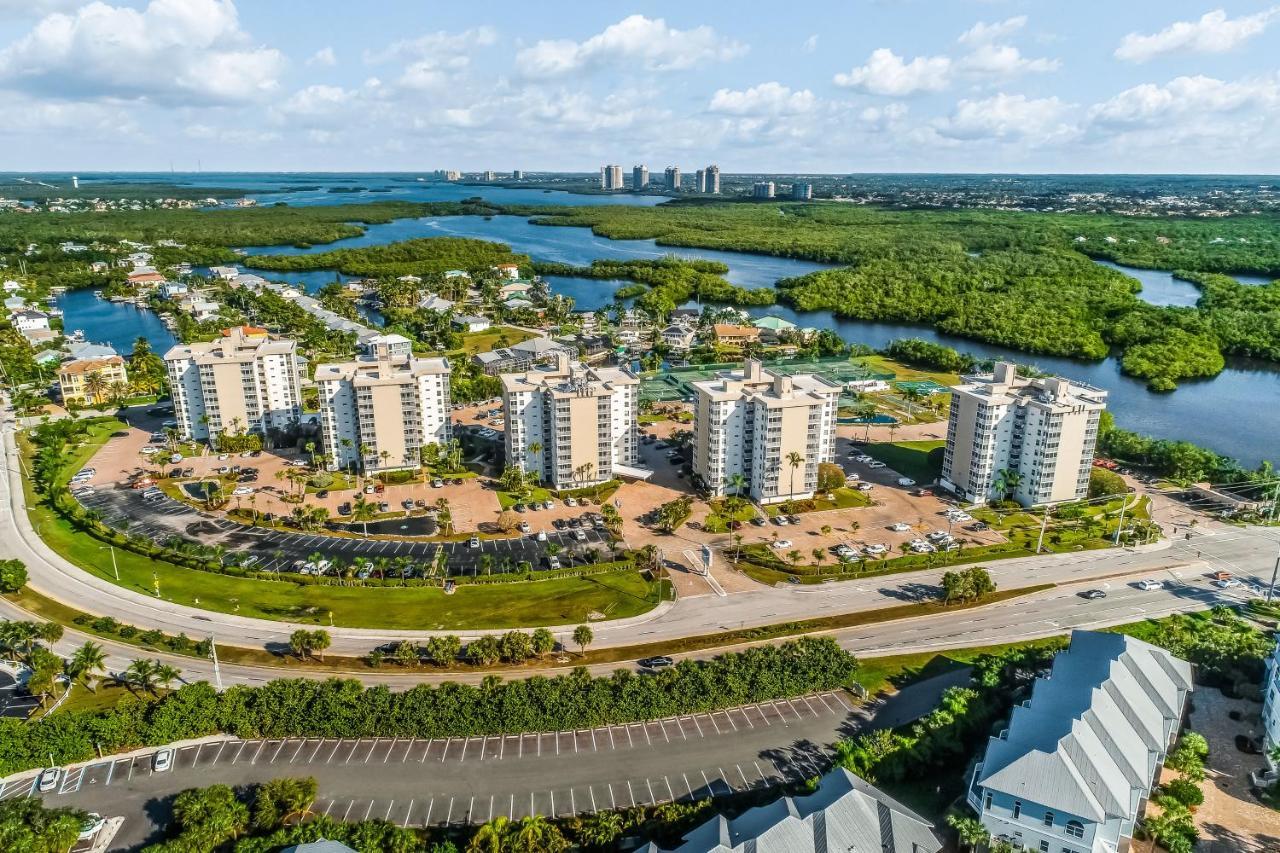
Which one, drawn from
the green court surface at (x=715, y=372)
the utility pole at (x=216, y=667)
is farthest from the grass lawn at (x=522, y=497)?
the green court surface at (x=715, y=372)

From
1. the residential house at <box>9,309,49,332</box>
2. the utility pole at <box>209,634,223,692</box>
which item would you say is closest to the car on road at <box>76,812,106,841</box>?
the utility pole at <box>209,634,223,692</box>

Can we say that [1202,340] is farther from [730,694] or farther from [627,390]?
[730,694]

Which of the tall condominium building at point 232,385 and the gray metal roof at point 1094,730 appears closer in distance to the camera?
the gray metal roof at point 1094,730

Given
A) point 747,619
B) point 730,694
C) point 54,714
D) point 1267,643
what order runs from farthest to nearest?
point 747,619 → point 1267,643 → point 730,694 → point 54,714

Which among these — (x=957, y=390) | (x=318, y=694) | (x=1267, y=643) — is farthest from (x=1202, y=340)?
(x=318, y=694)

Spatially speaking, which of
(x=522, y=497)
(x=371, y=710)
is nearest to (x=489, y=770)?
(x=371, y=710)

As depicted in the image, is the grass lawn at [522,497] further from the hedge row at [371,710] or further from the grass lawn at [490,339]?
the grass lawn at [490,339]

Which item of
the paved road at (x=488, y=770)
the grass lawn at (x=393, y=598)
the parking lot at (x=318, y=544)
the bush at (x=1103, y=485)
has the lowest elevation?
the paved road at (x=488, y=770)
